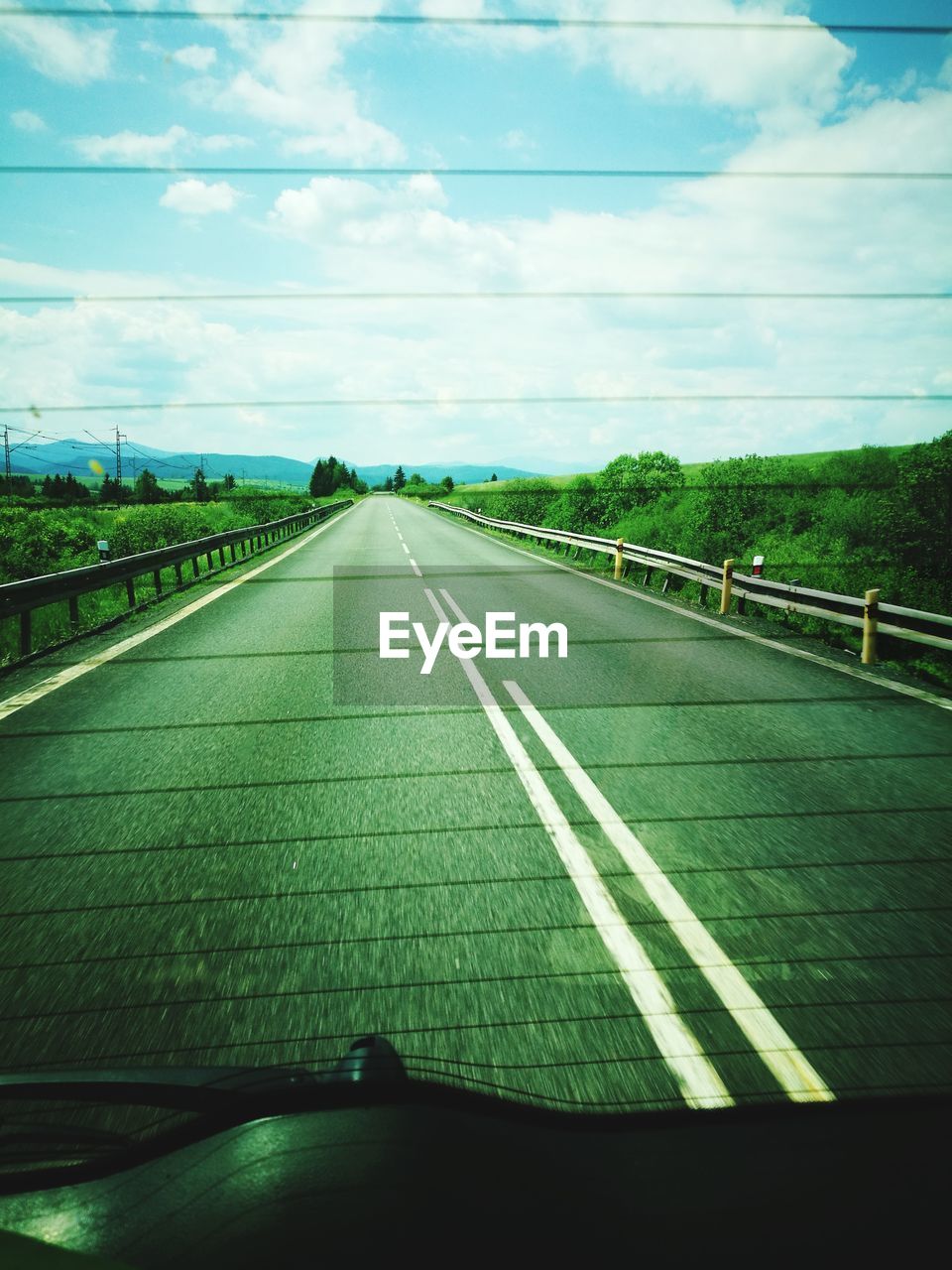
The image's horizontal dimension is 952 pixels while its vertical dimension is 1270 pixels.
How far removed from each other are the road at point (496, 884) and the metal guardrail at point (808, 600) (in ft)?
4.39

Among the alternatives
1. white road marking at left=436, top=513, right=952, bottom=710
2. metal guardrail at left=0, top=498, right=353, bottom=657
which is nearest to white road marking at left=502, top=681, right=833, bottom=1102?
white road marking at left=436, top=513, right=952, bottom=710

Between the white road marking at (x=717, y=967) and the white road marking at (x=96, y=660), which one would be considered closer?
the white road marking at (x=717, y=967)

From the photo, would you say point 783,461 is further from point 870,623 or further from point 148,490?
point 148,490

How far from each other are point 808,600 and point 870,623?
2.35 metres

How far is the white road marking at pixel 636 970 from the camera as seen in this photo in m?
2.42

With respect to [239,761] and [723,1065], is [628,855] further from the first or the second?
[239,761]

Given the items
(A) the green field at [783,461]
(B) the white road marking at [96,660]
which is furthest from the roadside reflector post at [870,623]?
(A) the green field at [783,461]

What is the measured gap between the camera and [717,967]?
3.02 metres

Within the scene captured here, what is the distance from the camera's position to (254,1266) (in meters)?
1.21

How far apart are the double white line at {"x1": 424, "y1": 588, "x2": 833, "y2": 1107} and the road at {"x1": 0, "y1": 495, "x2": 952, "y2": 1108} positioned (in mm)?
12

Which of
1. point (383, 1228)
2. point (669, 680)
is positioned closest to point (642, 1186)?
point (383, 1228)

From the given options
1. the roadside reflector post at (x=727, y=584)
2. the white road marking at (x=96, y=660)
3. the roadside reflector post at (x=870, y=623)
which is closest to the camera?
the white road marking at (x=96, y=660)

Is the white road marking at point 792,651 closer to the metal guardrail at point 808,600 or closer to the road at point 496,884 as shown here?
the road at point 496,884

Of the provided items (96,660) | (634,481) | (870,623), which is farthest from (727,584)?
(634,481)
